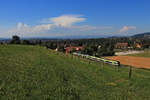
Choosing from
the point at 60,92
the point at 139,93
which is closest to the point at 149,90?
the point at 139,93

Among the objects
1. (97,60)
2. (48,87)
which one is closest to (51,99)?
(48,87)

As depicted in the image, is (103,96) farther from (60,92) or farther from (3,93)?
(3,93)

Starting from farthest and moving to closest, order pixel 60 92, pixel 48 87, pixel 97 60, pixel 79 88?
pixel 97 60, pixel 79 88, pixel 48 87, pixel 60 92

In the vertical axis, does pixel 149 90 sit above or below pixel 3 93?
below

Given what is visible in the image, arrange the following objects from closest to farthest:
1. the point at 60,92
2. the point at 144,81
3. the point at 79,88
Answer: the point at 60,92, the point at 79,88, the point at 144,81

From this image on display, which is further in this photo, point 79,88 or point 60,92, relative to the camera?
point 79,88

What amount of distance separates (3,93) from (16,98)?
101cm

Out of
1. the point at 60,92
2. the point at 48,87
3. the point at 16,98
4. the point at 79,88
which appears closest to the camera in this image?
the point at 16,98

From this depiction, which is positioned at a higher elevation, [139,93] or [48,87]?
[48,87]

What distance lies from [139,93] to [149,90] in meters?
1.23

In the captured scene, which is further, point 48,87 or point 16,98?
point 48,87

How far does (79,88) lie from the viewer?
9.29m

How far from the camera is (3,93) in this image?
7137 mm

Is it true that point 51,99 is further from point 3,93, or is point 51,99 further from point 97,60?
point 97,60
